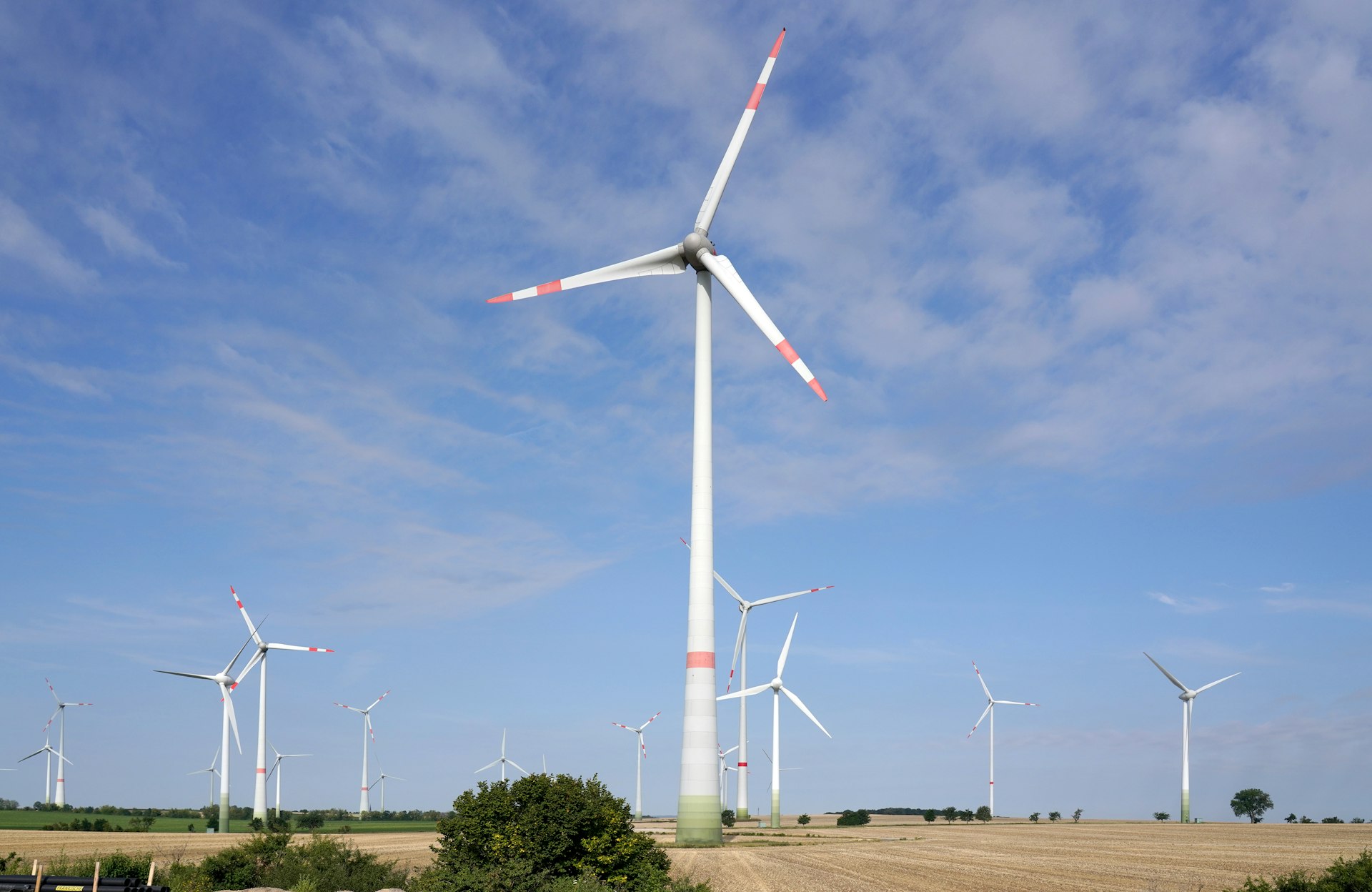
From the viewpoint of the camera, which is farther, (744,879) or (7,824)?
(7,824)

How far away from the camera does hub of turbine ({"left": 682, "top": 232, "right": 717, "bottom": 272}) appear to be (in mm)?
77500

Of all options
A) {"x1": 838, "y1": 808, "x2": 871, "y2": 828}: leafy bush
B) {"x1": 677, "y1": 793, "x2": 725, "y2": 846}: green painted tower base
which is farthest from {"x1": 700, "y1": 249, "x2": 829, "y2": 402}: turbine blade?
{"x1": 838, "y1": 808, "x2": 871, "y2": 828}: leafy bush

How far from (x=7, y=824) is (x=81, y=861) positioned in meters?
95.2

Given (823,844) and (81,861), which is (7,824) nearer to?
(81,861)

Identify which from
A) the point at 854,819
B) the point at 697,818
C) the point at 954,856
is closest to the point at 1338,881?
the point at 954,856

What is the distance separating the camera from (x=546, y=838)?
142 ft

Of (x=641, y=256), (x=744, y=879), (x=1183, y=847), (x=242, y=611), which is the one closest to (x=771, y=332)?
(x=641, y=256)

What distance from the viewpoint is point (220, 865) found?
161 feet

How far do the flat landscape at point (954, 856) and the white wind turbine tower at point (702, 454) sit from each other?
398cm

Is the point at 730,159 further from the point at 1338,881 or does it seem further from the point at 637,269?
the point at 1338,881

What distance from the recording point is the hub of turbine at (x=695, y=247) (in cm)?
7750

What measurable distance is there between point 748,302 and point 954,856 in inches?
1578

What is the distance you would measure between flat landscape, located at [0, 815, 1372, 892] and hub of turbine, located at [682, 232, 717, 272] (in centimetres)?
4140

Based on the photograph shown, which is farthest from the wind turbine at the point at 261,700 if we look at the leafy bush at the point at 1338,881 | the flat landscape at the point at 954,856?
the leafy bush at the point at 1338,881
